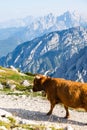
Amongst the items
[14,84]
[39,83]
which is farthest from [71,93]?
[14,84]

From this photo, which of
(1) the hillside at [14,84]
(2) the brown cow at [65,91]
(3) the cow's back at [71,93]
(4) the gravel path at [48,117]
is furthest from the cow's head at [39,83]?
(1) the hillside at [14,84]

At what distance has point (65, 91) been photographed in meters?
23.5

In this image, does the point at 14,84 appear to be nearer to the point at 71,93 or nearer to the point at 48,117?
the point at 48,117

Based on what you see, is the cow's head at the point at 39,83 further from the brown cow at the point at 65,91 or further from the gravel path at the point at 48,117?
the gravel path at the point at 48,117

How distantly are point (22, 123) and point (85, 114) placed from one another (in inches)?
377

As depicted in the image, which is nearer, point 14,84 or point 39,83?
point 39,83

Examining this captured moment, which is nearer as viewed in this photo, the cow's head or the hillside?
the cow's head

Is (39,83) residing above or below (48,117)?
above

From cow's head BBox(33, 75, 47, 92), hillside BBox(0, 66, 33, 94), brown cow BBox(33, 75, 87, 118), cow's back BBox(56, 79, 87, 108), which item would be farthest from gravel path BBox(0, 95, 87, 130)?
hillside BBox(0, 66, 33, 94)

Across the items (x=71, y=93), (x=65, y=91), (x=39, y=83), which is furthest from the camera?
(x=39, y=83)

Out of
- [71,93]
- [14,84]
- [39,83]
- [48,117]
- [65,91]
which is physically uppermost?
[14,84]

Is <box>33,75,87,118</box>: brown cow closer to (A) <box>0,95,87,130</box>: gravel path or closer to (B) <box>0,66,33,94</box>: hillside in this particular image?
(A) <box>0,95,87,130</box>: gravel path

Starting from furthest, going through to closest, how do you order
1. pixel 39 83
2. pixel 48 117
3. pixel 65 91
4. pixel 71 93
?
pixel 39 83 → pixel 48 117 → pixel 65 91 → pixel 71 93

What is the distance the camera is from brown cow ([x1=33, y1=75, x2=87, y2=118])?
22.7 m
